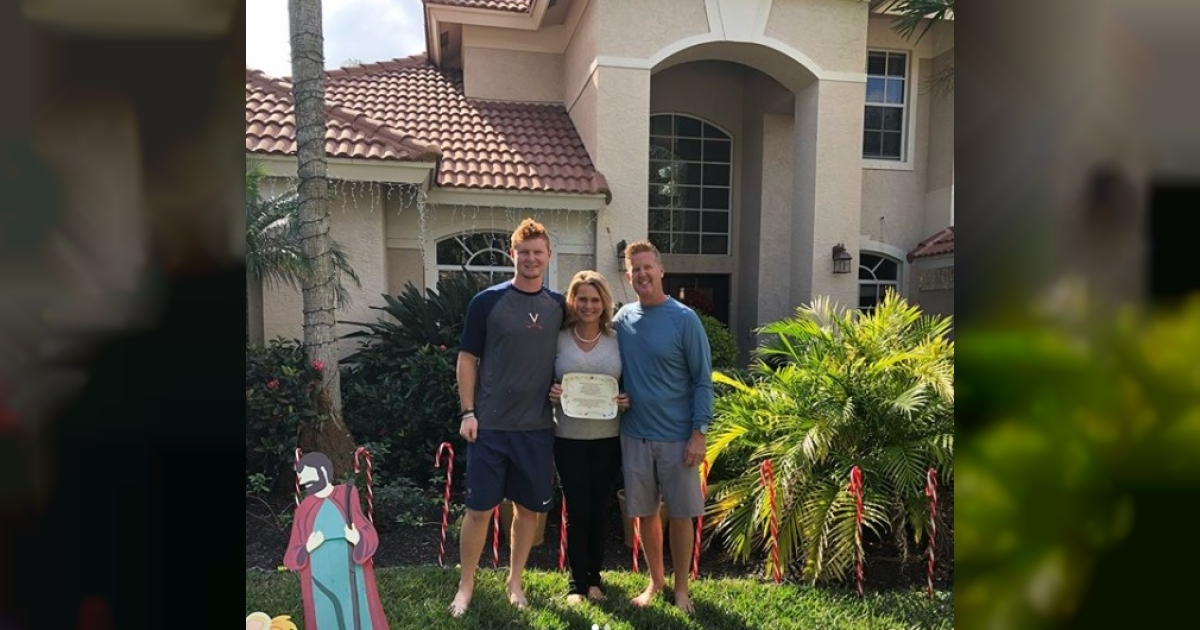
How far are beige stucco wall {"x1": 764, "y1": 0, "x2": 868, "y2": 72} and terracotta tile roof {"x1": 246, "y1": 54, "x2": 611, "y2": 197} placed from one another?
3638 mm

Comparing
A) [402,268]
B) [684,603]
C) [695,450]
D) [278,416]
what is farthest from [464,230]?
[684,603]

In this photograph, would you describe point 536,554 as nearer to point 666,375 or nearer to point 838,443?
point 666,375

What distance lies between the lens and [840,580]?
4.55 metres

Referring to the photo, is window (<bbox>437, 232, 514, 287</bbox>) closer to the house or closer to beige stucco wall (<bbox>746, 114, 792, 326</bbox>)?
the house

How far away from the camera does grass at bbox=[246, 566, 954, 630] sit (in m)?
3.72

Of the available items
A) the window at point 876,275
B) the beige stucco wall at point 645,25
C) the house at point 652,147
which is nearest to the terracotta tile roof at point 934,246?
the house at point 652,147

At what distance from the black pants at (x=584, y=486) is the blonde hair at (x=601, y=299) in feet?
2.25

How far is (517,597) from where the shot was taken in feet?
12.8

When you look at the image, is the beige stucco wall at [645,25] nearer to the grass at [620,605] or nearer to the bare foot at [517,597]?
the grass at [620,605]
